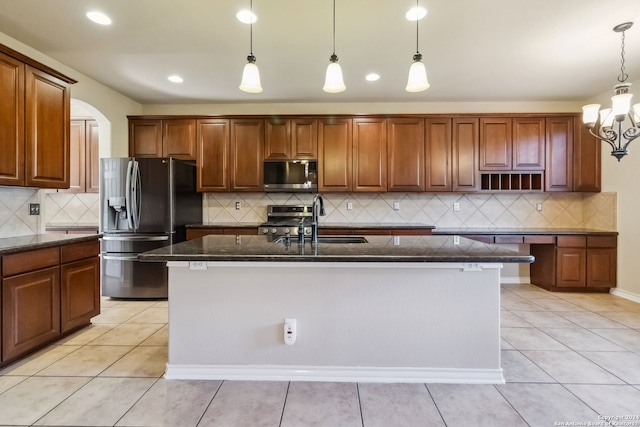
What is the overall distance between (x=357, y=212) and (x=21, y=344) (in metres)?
3.69

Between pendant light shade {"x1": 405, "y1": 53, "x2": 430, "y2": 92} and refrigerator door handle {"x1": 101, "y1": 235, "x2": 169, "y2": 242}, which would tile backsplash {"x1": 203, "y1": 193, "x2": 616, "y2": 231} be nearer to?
refrigerator door handle {"x1": 101, "y1": 235, "x2": 169, "y2": 242}

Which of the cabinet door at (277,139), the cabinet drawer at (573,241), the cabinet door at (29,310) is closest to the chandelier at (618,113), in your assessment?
the cabinet drawer at (573,241)

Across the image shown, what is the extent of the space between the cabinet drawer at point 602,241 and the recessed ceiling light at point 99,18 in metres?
5.59

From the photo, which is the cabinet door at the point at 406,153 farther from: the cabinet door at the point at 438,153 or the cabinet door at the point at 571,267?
the cabinet door at the point at 571,267

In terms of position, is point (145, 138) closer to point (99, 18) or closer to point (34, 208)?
point (34, 208)

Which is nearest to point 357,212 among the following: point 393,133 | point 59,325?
point 393,133

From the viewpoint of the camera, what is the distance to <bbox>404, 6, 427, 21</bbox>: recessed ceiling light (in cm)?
233

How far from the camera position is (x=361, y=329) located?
2031 mm

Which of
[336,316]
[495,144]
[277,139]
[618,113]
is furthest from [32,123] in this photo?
[495,144]

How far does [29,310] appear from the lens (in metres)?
2.34

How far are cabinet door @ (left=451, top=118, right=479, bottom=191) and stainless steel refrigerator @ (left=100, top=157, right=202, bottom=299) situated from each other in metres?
3.60

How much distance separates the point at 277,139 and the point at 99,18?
2.21 meters

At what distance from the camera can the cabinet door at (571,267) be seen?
4012mm

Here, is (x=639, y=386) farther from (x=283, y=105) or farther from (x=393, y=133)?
(x=283, y=105)
